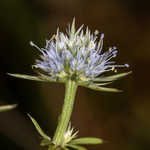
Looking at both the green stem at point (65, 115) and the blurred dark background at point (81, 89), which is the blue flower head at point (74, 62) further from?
the blurred dark background at point (81, 89)

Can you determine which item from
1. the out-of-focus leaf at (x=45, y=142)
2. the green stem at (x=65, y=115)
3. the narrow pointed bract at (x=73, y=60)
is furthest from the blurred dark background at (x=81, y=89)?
the out-of-focus leaf at (x=45, y=142)

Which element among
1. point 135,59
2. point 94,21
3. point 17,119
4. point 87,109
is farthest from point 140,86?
A: point 17,119

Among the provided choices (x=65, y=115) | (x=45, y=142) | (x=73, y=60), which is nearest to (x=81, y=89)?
(x=73, y=60)

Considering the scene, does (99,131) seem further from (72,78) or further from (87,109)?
(72,78)

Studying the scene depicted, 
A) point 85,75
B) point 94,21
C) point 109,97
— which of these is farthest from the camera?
point 94,21

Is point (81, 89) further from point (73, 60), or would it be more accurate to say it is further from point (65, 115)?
point (65, 115)

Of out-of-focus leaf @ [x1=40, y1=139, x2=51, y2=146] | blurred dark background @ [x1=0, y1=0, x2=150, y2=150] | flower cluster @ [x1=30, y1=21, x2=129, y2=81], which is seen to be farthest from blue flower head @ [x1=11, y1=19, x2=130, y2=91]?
blurred dark background @ [x1=0, y1=0, x2=150, y2=150]

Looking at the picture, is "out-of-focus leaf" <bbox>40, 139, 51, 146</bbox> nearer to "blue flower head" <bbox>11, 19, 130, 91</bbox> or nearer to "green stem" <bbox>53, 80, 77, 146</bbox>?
"green stem" <bbox>53, 80, 77, 146</bbox>
